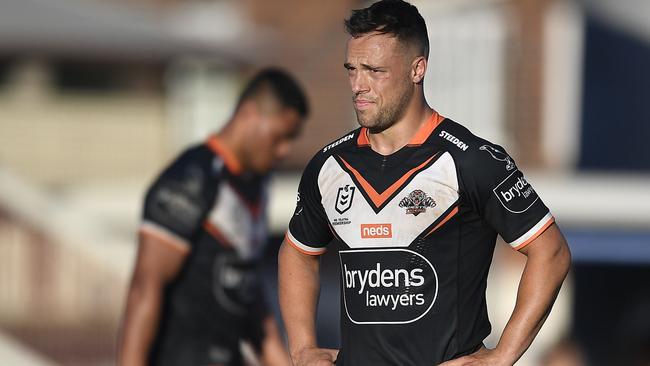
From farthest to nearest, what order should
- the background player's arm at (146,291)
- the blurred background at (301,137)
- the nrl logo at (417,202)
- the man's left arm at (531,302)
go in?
the blurred background at (301,137) < the background player's arm at (146,291) < the nrl logo at (417,202) < the man's left arm at (531,302)

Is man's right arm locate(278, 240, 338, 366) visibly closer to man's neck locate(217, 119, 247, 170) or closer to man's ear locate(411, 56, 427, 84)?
man's ear locate(411, 56, 427, 84)

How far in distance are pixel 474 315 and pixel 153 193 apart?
2286 millimetres

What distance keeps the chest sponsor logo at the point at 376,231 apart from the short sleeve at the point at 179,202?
1888 mm

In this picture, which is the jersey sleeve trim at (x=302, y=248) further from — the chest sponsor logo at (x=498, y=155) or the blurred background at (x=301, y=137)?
the blurred background at (x=301, y=137)

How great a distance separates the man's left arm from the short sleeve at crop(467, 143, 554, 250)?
1.6 inches

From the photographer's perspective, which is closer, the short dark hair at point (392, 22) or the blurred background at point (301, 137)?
the short dark hair at point (392, 22)

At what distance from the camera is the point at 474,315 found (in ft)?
14.3

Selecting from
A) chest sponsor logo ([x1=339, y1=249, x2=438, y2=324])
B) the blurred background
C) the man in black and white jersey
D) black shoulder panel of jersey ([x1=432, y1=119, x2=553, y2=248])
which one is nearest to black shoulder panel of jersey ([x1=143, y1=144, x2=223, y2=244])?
the man in black and white jersey

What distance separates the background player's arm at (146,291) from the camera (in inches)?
238

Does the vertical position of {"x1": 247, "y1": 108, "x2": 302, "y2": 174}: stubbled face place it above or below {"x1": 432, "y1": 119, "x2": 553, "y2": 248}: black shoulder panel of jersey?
below

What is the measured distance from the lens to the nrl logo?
4.30 metres

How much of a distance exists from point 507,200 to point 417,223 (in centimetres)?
31

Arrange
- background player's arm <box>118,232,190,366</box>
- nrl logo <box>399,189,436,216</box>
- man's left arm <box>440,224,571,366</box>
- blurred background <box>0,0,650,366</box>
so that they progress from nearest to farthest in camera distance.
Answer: man's left arm <box>440,224,571,366</box>, nrl logo <box>399,189,436,216</box>, background player's arm <box>118,232,190,366</box>, blurred background <box>0,0,650,366</box>

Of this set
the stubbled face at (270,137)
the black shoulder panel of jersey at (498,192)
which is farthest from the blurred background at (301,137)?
the black shoulder panel of jersey at (498,192)
